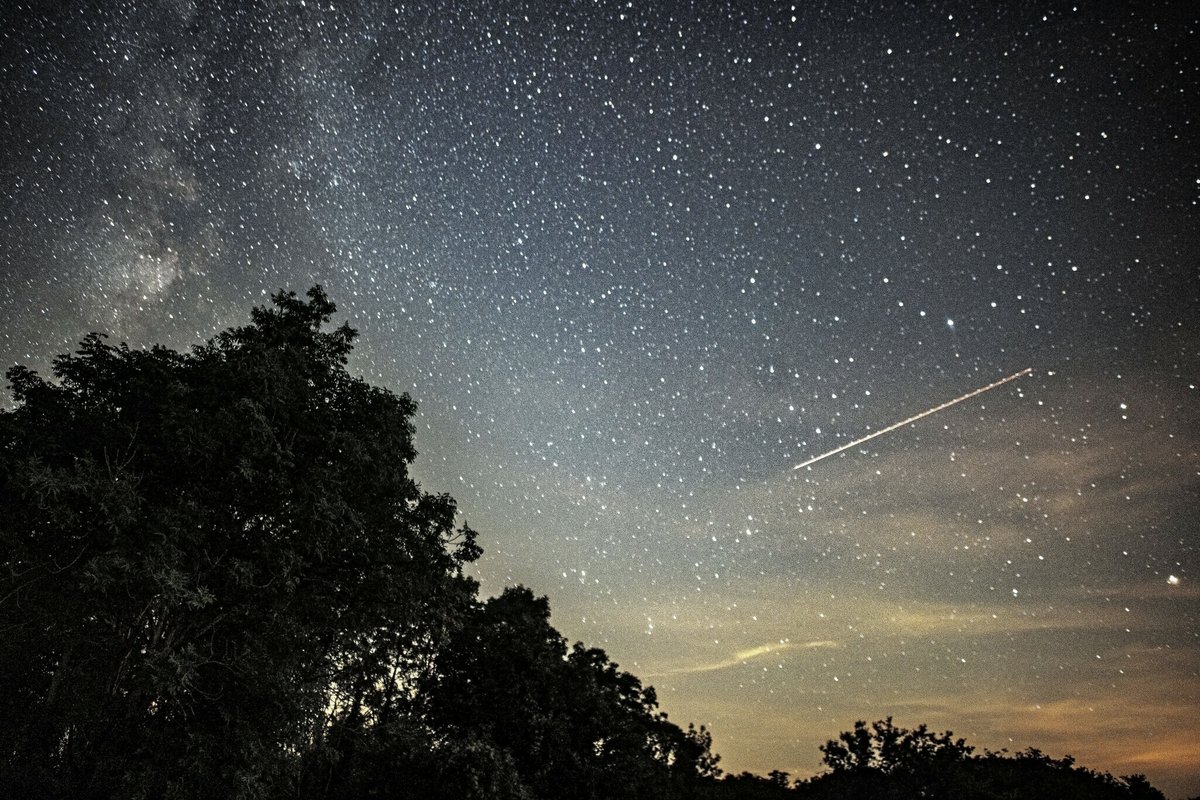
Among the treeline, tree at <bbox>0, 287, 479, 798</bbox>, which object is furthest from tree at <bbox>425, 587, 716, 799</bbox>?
tree at <bbox>0, 287, 479, 798</bbox>

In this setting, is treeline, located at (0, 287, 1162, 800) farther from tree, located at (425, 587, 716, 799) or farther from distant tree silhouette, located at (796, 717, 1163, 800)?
distant tree silhouette, located at (796, 717, 1163, 800)

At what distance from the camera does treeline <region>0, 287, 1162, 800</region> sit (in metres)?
11.5

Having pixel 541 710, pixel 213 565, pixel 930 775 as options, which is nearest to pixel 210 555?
pixel 213 565

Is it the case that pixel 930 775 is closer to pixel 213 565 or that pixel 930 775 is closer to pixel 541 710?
pixel 541 710

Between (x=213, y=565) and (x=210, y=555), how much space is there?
506 mm

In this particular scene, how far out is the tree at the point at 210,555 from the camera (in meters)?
11.5

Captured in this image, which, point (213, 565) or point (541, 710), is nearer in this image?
point (213, 565)

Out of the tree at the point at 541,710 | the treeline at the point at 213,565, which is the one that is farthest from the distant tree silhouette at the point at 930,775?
the treeline at the point at 213,565

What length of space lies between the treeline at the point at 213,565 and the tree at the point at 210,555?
1.7 inches

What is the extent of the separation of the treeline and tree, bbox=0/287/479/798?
0.14ft

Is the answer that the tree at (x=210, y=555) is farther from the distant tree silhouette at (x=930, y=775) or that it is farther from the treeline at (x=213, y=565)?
the distant tree silhouette at (x=930, y=775)

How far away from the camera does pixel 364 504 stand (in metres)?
13.4

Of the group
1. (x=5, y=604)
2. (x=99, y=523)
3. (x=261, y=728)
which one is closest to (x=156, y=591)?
(x=99, y=523)

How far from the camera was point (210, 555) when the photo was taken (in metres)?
13.0
